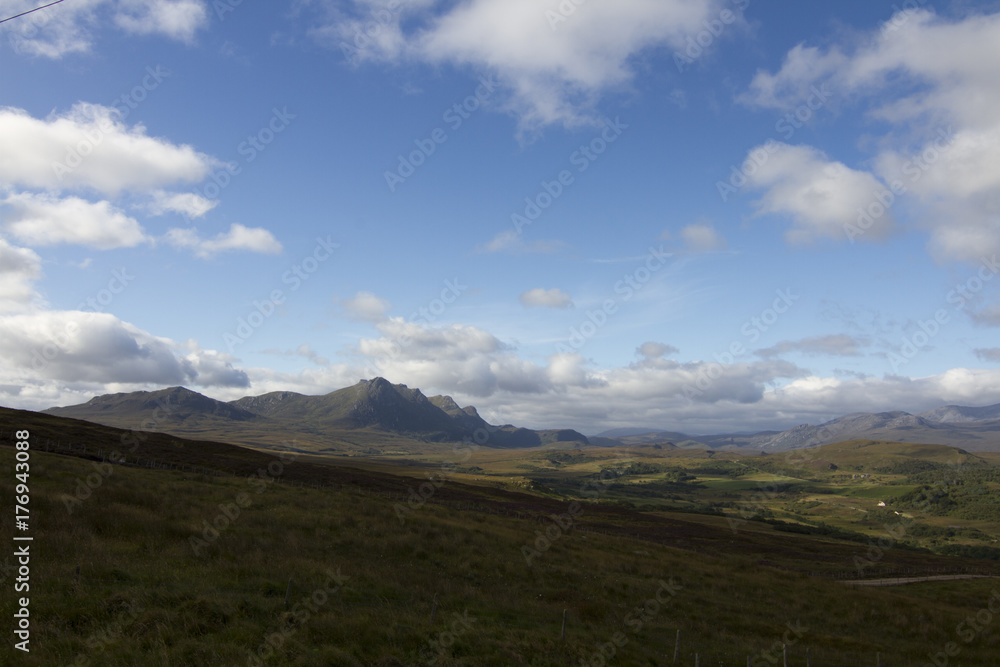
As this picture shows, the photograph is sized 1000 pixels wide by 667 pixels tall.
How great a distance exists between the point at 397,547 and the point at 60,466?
26.6m

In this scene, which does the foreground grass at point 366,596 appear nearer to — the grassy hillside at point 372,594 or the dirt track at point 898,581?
the grassy hillside at point 372,594

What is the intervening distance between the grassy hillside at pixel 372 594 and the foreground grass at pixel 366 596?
10cm

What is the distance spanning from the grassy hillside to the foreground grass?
10 cm

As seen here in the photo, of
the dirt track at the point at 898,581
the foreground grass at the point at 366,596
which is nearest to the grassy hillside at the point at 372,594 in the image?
the foreground grass at the point at 366,596

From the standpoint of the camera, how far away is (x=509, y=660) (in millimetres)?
16266

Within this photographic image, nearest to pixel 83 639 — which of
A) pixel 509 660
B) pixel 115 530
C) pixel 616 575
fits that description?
pixel 509 660

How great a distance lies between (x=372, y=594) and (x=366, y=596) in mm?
480

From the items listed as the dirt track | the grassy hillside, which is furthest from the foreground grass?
the dirt track

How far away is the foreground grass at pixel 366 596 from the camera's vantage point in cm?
1425

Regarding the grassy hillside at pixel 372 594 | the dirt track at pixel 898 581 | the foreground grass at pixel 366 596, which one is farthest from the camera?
the dirt track at pixel 898 581

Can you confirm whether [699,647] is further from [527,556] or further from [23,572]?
[23,572]

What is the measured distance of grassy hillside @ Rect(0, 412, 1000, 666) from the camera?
14352 mm

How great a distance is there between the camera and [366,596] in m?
21.3

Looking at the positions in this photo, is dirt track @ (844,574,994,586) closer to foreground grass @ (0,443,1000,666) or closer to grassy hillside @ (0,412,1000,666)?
grassy hillside @ (0,412,1000,666)
